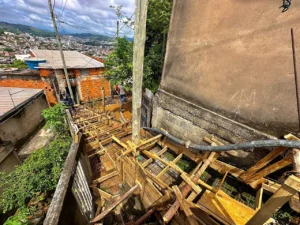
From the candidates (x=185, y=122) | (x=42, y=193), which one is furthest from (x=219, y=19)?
(x=42, y=193)

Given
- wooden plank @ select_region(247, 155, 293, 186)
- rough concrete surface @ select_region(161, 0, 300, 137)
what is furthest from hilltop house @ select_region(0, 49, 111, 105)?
wooden plank @ select_region(247, 155, 293, 186)

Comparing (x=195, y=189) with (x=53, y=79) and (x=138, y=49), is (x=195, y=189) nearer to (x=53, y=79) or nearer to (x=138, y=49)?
(x=138, y=49)

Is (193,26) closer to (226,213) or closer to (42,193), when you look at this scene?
(226,213)

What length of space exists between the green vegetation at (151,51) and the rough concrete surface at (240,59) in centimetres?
180

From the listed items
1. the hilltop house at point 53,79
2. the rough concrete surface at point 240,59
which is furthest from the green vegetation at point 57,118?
the rough concrete surface at point 240,59

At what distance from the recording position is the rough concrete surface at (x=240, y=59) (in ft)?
11.9

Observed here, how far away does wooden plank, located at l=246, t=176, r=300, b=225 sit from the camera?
166 cm

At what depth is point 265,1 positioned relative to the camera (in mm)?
3693

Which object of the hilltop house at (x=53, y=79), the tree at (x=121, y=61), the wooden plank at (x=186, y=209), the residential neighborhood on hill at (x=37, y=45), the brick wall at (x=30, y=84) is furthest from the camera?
the residential neighborhood on hill at (x=37, y=45)

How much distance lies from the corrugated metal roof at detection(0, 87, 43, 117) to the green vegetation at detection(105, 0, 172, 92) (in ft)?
22.2

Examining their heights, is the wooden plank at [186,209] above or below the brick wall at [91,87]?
above

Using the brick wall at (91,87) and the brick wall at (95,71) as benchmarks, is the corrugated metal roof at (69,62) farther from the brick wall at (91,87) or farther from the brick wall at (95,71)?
the brick wall at (91,87)

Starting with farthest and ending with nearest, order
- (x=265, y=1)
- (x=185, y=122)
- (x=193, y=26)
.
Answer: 1. (x=185, y=122)
2. (x=193, y=26)
3. (x=265, y=1)

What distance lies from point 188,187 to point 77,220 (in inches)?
94.8
